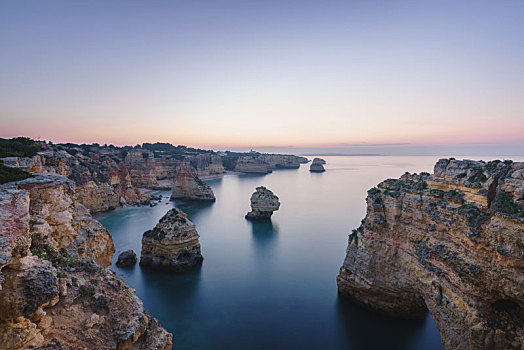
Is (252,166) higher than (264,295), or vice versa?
(252,166)

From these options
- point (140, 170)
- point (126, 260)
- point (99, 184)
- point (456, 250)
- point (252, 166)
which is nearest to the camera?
point (456, 250)

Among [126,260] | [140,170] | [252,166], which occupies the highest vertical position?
[140,170]

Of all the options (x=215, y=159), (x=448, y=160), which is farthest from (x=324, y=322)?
(x=215, y=159)

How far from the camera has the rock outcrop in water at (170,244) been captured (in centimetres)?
1977

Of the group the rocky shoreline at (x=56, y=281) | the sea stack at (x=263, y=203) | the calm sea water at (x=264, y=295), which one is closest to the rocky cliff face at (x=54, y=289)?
the rocky shoreline at (x=56, y=281)

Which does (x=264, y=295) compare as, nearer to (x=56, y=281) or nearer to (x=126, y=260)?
(x=126, y=260)

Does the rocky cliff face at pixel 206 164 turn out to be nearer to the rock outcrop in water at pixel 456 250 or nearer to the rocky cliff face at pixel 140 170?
the rocky cliff face at pixel 140 170

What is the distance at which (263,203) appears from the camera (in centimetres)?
3553

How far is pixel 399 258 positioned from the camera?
39.4 ft

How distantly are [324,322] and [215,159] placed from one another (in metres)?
88.4

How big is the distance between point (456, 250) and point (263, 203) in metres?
27.3

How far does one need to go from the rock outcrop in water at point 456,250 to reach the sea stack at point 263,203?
22.1m

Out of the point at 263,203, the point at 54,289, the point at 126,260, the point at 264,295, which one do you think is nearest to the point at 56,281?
the point at 54,289

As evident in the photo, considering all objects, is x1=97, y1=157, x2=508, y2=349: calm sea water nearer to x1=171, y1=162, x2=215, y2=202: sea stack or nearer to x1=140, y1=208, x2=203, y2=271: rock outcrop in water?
x1=140, y1=208, x2=203, y2=271: rock outcrop in water
